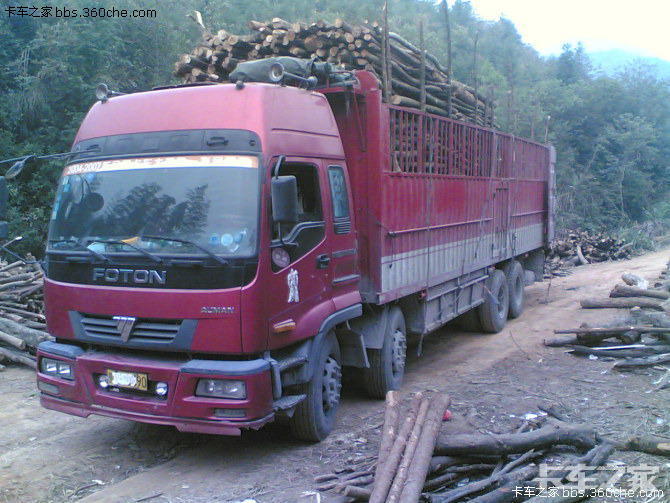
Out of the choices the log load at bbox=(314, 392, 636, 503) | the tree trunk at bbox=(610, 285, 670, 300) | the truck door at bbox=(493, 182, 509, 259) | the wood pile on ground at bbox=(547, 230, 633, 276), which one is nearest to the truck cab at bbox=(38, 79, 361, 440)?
the log load at bbox=(314, 392, 636, 503)

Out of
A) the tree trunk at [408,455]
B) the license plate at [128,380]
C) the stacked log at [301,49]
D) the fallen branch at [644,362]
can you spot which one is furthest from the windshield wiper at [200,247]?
the fallen branch at [644,362]

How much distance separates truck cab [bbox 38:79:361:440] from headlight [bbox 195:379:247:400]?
1 centimetres

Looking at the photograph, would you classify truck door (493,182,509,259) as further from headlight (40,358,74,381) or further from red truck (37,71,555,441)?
headlight (40,358,74,381)

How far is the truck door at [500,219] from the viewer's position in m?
9.88

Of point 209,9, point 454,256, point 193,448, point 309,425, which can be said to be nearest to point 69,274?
point 193,448

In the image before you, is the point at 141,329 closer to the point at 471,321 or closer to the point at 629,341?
the point at 629,341

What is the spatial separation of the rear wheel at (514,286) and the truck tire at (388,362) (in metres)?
4.67

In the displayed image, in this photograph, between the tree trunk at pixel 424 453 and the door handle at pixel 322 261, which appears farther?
the door handle at pixel 322 261

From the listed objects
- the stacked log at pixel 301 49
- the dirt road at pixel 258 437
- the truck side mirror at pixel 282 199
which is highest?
the stacked log at pixel 301 49

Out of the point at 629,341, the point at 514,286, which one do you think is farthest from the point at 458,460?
the point at 514,286

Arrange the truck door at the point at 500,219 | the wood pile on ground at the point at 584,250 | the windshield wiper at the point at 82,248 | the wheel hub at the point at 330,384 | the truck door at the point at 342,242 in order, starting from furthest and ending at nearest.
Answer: the wood pile on ground at the point at 584,250 < the truck door at the point at 500,219 < the truck door at the point at 342,242 < the wheel hub at the point at 330,384 < the windshield wiper at the point at 82,248

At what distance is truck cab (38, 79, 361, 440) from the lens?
4500mm

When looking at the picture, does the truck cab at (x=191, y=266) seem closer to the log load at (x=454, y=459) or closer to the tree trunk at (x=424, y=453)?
the log load at (x=454, y=459)

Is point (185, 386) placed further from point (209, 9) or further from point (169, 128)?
point (209, 9)
